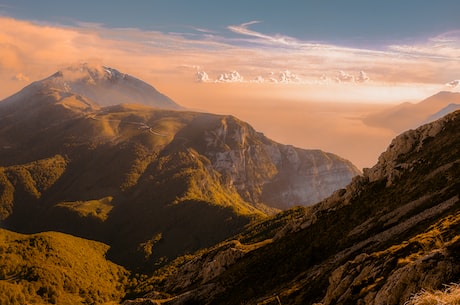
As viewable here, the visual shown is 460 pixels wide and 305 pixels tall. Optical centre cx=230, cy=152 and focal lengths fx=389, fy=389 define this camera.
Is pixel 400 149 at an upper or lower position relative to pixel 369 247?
upper

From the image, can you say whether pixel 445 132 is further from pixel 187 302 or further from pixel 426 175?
pixel 187 302

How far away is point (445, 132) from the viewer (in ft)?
435

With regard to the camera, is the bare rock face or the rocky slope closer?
the rocky slope

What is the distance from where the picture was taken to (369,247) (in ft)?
293

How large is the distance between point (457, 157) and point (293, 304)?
66.2 meters

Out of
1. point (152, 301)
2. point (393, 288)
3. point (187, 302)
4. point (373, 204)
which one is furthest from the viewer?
point (152, 301)

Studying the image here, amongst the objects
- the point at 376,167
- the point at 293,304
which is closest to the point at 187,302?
the point at 293,304

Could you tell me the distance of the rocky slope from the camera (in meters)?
57.9

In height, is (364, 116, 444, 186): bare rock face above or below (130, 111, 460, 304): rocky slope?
above

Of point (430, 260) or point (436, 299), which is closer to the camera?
point (436, 299)

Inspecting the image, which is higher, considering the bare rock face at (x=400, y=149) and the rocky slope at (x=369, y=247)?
the bare rock face at (x=400, y=149)

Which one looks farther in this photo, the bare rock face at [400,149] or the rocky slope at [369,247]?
the bare rock face at [400,149]

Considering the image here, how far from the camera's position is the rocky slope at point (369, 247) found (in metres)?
57.9

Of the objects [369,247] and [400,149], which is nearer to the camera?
[369,247]
